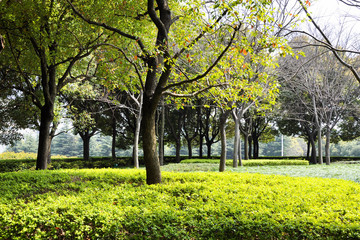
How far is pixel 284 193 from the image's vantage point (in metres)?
5.09

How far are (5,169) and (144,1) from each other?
50.9 ft

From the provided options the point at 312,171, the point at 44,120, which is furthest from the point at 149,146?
the point at 312,171

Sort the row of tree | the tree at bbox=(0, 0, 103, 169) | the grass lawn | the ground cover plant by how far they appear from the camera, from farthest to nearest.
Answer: the grass lawn
the tree at bbox=(0, 0, 103, 169)
the row of tree
the ground cover plant

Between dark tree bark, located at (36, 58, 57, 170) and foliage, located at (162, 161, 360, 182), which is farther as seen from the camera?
foliage, located at (162, 161, 360, 182)

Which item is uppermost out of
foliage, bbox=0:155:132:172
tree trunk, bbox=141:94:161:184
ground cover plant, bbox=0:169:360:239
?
tree trunk, bbox=141:94:161:184

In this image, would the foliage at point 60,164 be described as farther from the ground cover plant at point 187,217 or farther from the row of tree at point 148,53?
the ground cover plant at point 187,217

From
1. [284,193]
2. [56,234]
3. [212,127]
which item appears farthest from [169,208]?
[212,127]

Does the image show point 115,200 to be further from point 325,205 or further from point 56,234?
point 325,205

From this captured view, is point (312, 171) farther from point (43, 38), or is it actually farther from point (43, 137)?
point (43, 38)

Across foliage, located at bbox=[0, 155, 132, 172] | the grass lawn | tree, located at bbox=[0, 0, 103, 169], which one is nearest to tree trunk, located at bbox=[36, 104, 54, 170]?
tree, located at bbox=[0, 0, 103, 169]

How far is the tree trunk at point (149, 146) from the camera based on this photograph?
6.29 metres

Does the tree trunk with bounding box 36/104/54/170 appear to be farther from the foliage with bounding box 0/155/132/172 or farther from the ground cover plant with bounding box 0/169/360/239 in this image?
the foliage with bounding box 0/155/132/172

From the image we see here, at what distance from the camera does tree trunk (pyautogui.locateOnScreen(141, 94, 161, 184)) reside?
20.6ft

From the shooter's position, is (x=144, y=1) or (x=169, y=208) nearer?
(x=169, y=208)
